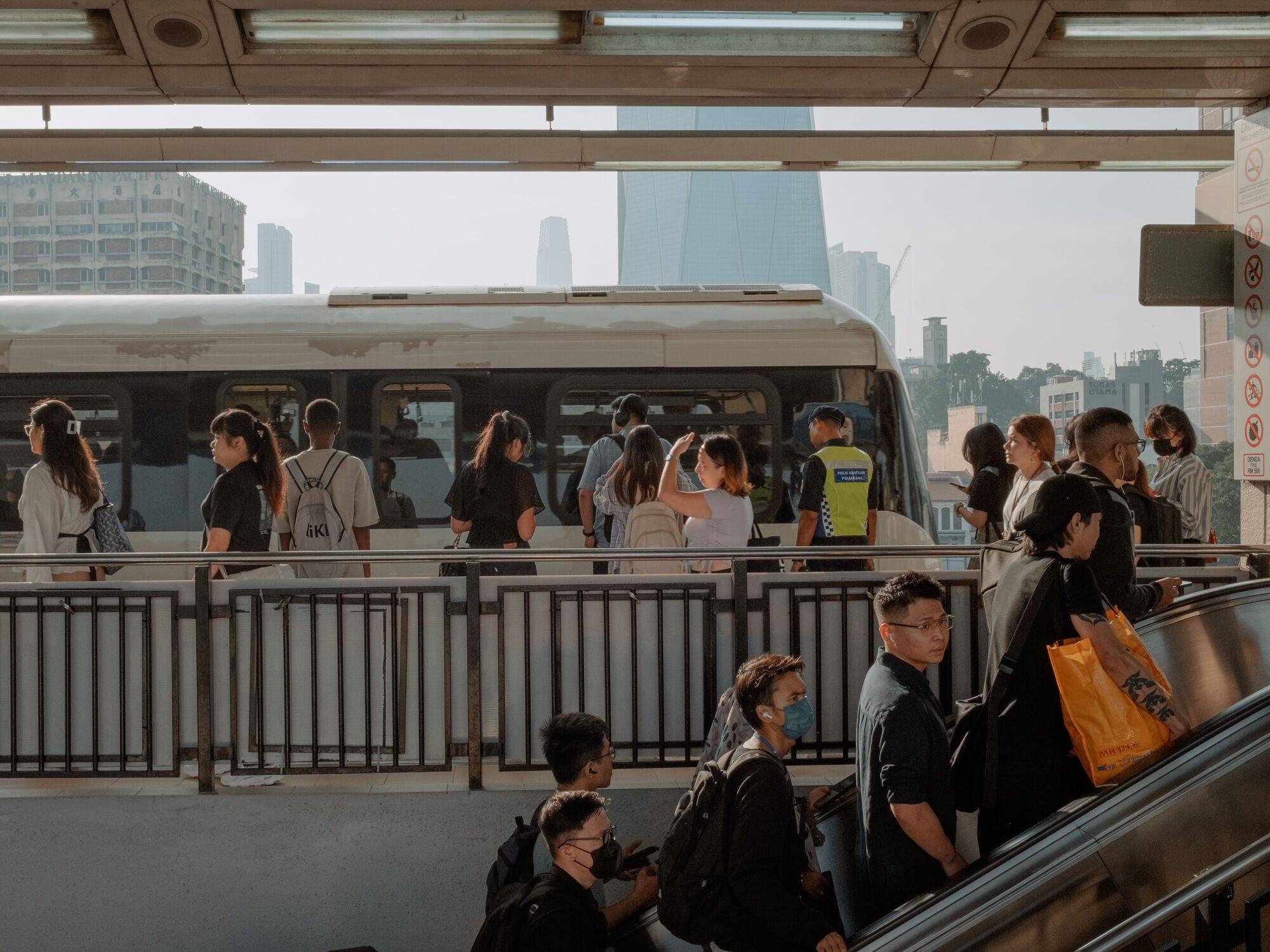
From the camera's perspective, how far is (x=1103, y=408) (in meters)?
5.09

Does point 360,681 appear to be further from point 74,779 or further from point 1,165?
point 1,165

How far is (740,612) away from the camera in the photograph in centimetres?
625

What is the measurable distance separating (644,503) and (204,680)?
2657 mm

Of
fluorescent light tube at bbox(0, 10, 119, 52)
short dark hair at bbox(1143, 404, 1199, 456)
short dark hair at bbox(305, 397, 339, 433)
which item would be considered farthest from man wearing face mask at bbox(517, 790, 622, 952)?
short dark hair at bbox(1143, 404, 1199, 456)

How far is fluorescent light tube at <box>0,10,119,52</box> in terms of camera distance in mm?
6070

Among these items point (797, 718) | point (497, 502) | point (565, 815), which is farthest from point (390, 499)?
point (797, 718)

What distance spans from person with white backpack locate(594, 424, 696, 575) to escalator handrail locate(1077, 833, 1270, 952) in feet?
11.8

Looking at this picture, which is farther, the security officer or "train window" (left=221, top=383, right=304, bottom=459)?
"train window" (left=221, top=383, right=304, bottom=459)

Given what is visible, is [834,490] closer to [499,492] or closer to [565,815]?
[499,492]

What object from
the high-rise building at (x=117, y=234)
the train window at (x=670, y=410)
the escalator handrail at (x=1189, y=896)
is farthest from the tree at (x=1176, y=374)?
the high-rise building at (x=117, y=234)

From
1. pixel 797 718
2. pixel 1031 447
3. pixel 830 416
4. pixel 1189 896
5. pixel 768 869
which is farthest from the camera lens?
Result: pixel 830 416

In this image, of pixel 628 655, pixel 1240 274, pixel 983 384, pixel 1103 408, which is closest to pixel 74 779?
pixel 628 655

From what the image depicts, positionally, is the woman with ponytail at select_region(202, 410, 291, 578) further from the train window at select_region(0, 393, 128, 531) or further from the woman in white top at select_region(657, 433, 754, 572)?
the train window at select_region(0, 393, 128, 531)

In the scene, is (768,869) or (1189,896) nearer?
(1189,896)
